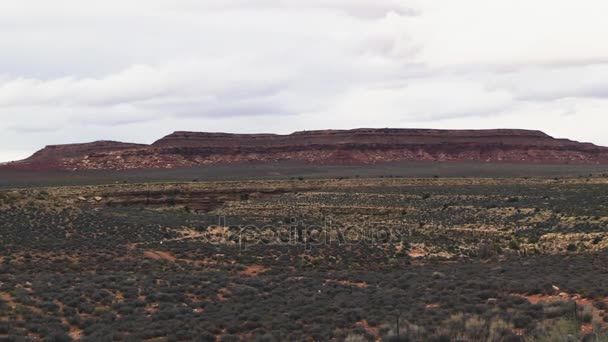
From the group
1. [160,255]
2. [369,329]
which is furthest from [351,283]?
[160,255]

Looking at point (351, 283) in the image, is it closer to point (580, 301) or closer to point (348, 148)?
point (580, 301)

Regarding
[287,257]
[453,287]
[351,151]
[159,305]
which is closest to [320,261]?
[287,257]

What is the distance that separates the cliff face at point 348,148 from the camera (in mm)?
135750

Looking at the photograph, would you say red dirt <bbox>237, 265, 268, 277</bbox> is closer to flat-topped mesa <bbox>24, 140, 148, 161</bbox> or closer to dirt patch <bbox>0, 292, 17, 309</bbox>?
dirt patch <bbox>0, 292, 17, 309</bbox>

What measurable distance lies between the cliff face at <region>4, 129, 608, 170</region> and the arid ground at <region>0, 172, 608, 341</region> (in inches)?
3258

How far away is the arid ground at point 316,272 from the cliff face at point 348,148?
272ft

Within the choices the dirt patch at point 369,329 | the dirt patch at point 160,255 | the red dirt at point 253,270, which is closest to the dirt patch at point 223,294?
the dirt patch at point 369,329

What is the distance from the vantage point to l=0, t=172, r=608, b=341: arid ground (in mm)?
14898

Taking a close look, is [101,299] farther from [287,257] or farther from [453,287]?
[287,257]

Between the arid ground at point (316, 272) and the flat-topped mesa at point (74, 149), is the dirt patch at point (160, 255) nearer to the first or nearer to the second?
the arid ground at point (316, 272)

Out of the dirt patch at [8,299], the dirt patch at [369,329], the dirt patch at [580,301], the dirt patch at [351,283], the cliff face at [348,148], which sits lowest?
the dirt patch at [351,283]

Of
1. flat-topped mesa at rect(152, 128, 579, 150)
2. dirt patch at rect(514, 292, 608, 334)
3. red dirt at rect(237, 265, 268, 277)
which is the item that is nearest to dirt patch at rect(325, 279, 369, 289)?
red dirt at rect(237, 265, 268, 277)

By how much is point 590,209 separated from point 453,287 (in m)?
25.9

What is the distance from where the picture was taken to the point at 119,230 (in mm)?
35969
